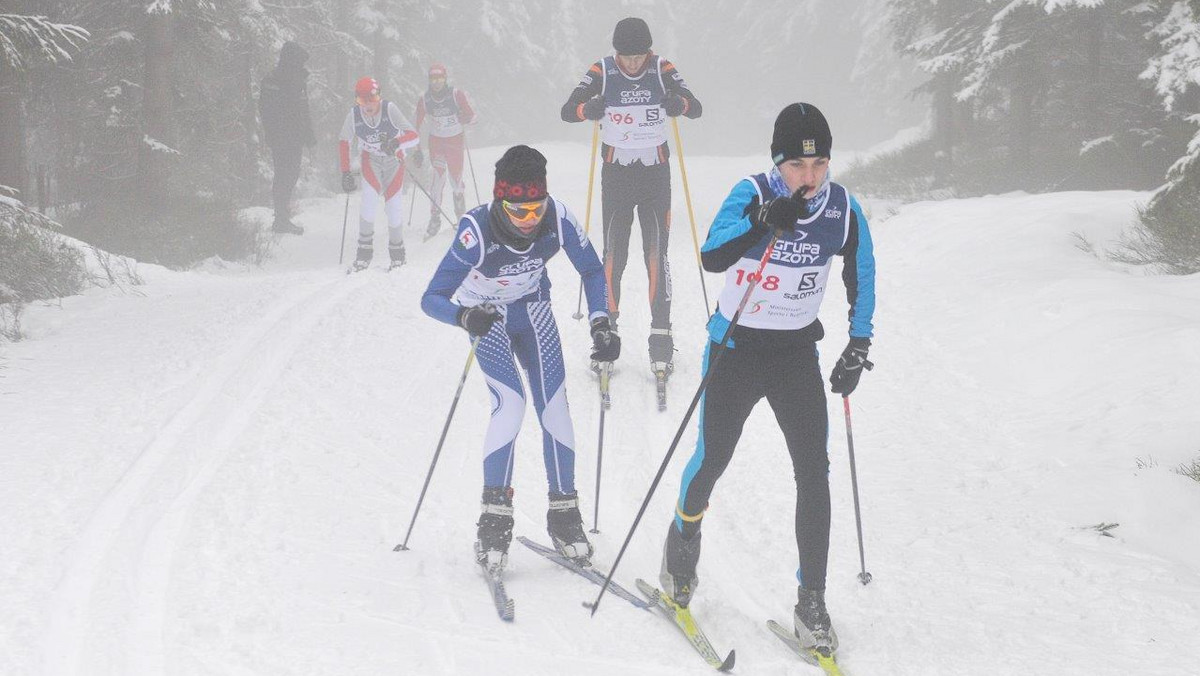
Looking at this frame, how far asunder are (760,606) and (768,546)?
2.45 ft

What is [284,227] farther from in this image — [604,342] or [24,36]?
[604,342]

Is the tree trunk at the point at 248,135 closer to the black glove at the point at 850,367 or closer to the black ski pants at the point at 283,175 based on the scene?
the black ski pants at the point at 283,175

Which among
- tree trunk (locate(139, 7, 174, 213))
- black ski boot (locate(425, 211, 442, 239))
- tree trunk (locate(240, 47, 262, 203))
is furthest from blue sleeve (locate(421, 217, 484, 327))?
tree trunk (locate(240, 47, 262, 203))

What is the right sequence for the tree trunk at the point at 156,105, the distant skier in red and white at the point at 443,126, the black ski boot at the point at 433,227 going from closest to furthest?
the tree trunk at the point at 156,105 < the distant skier in red and white at the point at 443,126 < the black ski boot at the point at 433,227

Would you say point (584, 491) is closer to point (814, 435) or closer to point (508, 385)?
point (508, 385)

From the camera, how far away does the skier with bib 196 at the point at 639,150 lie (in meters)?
8.14

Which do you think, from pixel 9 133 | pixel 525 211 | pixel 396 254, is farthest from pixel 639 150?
pixel 9 133

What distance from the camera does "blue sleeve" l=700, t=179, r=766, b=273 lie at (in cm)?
393

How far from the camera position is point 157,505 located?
5371 millimetres

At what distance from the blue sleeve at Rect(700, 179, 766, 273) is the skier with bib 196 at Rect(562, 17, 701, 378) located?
4017mm

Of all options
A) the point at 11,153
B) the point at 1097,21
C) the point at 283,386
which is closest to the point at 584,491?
the point at 283,386

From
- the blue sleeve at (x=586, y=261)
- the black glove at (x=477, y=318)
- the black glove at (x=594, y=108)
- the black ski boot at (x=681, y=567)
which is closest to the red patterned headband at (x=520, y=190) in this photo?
the blue sleeve at (x=586, y=261)

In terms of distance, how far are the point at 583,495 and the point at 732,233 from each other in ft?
9.31

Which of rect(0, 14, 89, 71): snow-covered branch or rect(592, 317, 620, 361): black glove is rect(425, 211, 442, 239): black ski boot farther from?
rect(592, 317, 620, 361): black glove
